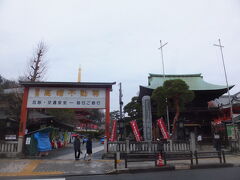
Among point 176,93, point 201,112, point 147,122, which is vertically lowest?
point 147,122

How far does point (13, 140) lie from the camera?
15.4 m

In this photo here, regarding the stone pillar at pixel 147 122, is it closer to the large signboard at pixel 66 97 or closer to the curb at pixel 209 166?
the large signboard at pixel 66 97

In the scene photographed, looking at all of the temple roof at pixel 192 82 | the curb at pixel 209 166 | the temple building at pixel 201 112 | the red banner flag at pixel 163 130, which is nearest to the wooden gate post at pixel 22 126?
the red banner flag at pixel 163 130

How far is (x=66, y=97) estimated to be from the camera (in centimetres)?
1619

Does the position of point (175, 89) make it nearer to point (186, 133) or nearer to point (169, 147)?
point (169, 147)

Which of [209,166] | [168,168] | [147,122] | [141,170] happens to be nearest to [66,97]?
[147,122]

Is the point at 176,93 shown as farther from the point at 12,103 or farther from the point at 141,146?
the point at 12,103

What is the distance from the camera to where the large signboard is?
16.0 m

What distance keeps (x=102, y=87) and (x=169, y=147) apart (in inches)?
283

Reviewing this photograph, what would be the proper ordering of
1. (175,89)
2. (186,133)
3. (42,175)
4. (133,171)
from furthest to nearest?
1. (186,133)
2. (175,89)
3. (133,171)
4. (42,175)

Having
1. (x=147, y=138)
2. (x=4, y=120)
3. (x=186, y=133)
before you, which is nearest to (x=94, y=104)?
(x=147, y=138)

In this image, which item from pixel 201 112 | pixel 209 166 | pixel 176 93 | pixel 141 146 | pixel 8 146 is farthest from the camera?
pixel 201 112

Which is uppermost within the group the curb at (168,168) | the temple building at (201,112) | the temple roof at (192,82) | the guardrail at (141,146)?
the temple roof at (192,82)

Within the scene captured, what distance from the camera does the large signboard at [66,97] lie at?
52.6 feet
